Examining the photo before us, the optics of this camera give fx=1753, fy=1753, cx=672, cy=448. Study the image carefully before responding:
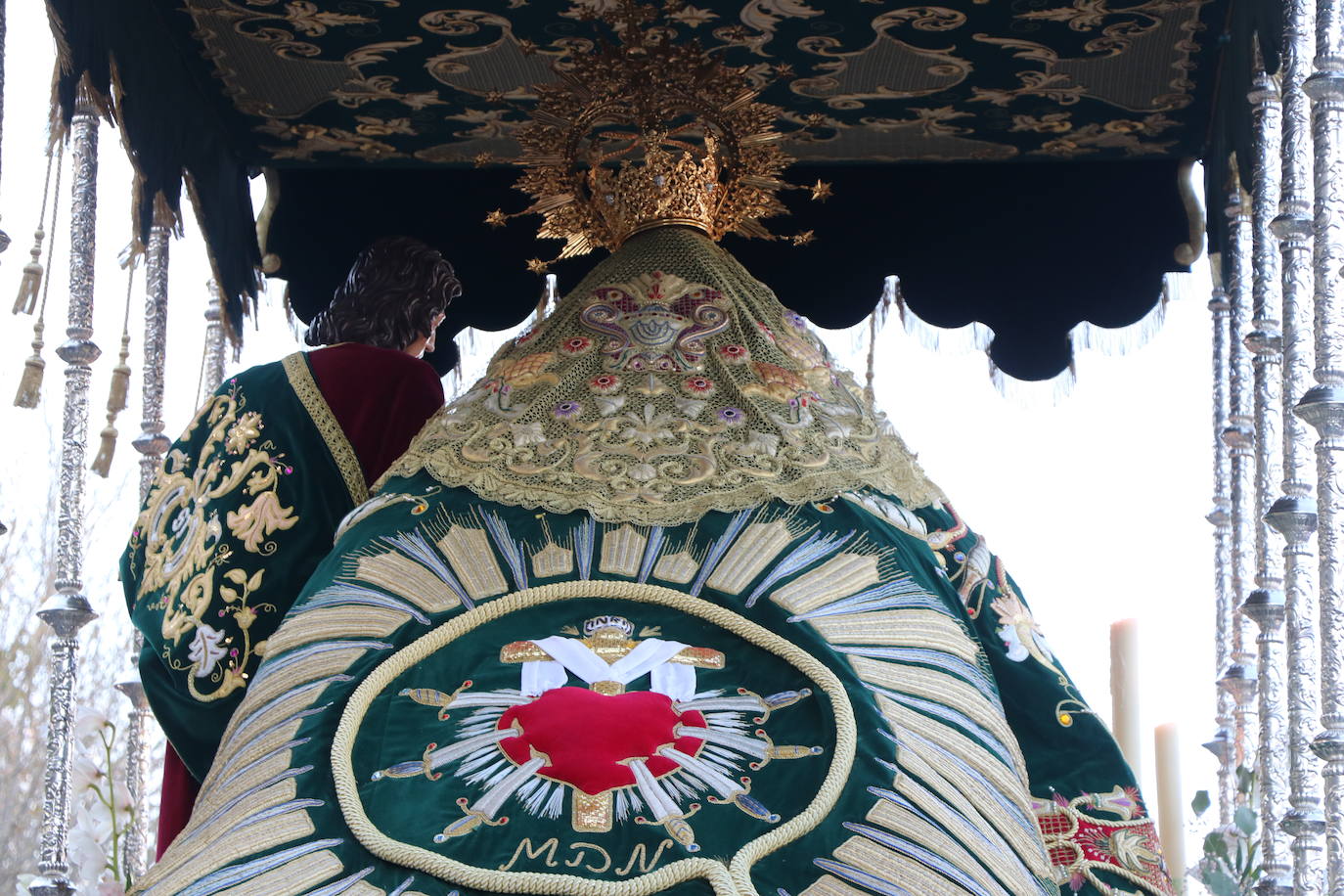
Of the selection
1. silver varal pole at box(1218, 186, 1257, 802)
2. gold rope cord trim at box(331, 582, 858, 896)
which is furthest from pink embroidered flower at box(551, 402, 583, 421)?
silver varal pole at box(1218, 186, 1257, 802)

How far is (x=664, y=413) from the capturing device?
9.45ft

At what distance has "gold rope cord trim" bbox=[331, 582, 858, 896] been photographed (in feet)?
6.28

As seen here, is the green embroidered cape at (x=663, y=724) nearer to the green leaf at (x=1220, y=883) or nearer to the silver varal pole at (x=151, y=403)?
the green leaf at (x=1220, y=883)

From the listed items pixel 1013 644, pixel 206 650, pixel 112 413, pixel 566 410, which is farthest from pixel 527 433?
pixel 112 413

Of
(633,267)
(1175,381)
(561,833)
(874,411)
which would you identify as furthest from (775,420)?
(1175,381)

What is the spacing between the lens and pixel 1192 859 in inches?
160

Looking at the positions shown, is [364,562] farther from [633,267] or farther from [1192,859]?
[1192,859]

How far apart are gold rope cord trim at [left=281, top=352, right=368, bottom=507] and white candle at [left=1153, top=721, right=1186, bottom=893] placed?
1633 mm

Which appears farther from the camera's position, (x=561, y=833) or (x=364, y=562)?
(x=364, y=562)

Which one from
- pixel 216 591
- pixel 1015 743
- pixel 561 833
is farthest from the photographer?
pixel 216 591

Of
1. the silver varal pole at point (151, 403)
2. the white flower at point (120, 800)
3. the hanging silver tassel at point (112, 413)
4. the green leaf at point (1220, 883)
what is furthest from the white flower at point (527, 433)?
the silver varal pole at point (151, 403)

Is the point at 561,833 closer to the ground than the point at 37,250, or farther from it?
closer to the ground

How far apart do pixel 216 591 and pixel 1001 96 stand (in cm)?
216

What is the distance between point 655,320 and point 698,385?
179mm
